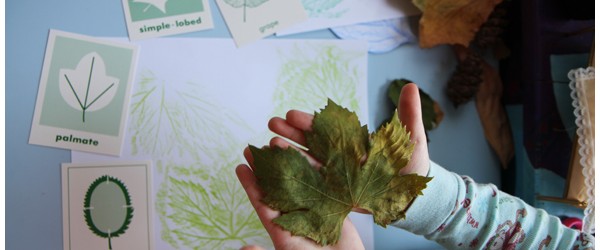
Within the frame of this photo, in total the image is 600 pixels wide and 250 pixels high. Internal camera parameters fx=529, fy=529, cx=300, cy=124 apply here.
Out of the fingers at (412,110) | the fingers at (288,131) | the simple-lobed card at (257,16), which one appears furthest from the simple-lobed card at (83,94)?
the fingers at (412,110)

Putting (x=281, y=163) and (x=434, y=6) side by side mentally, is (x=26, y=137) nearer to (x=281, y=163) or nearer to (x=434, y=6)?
(x=281, y=163)

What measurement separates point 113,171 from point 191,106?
14 cm

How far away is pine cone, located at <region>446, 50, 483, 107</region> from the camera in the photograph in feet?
2.82

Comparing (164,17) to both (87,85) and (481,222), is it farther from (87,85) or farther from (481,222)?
(481,222)

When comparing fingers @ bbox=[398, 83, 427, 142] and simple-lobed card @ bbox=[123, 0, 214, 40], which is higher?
simple-lobed card @ bbox=[123, 0, 214, 40]

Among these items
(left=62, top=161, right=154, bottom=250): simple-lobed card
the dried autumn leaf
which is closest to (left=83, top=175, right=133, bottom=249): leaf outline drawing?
(left=62, top=161, right=154, bottom=250): simple-lobed card

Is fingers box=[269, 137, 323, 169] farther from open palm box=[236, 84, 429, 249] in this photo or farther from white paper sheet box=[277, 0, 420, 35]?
white paper sheet box=[277, 0, 420, 35]

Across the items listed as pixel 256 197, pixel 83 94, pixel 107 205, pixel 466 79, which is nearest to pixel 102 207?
pixel 107 205

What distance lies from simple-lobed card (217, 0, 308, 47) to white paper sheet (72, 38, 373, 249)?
0.02m

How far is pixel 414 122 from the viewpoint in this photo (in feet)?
2.07

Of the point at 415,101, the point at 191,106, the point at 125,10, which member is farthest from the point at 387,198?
the point at 125,10

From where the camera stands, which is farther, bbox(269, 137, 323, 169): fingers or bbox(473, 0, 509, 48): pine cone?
bbox(473, 0, 509, 48): pine cone

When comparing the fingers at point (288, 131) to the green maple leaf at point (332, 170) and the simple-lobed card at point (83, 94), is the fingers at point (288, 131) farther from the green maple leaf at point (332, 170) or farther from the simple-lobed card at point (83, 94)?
the simple-lobed card at point (83, 94)

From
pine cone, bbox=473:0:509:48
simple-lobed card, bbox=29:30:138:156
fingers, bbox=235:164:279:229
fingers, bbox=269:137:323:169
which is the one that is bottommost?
fingers, bbox=235:164:279:229
